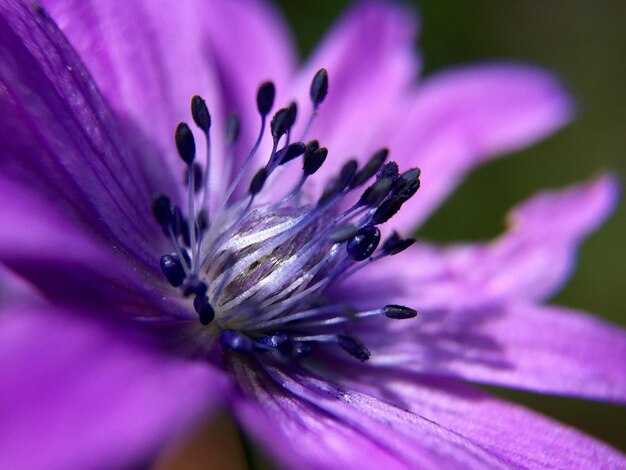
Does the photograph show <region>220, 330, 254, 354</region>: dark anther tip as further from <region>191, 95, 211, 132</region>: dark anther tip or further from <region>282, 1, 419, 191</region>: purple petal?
<region>282, 1, 419, 191</region>: purple petal

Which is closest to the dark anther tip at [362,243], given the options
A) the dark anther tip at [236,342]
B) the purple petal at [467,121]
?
the dark anther tip at [236,342]

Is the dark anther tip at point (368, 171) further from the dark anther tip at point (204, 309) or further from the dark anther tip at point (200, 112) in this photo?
the dark anther tip at point (204, 309)

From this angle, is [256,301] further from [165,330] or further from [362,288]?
[362,288]

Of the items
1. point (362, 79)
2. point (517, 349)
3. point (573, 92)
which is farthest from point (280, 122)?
point (573, 92)

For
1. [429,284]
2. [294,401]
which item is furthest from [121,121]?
[429,284]

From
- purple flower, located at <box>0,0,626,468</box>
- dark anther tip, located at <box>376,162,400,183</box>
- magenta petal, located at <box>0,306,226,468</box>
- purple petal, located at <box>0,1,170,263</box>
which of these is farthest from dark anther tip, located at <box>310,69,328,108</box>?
magenta petal, located at <box>0,306,226,468</box>

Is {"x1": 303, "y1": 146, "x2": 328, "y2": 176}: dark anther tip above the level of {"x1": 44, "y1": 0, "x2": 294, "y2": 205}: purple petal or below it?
below
